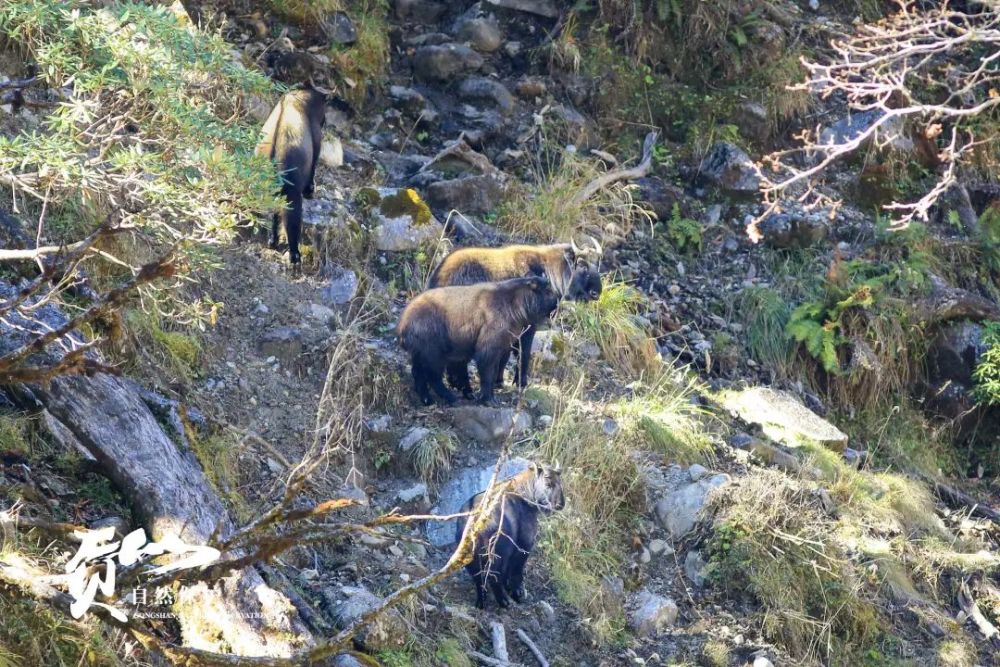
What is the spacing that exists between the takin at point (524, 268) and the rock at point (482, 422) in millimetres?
708

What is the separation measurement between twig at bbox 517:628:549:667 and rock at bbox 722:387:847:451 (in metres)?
3.20

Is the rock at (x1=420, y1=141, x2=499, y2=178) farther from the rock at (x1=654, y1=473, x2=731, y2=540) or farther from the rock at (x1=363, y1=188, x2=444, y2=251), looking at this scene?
the rock at (x1=654, y1=473, x2=731, y2=540)

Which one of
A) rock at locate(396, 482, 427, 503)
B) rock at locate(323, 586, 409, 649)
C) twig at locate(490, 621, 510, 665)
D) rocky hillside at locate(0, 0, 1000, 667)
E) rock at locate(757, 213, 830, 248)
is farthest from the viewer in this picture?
rock at locate(757, 213, 830, 248)

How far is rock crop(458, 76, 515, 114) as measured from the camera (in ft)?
34.3

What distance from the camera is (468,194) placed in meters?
9.41

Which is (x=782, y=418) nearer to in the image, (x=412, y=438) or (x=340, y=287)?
(x=412, y=438)

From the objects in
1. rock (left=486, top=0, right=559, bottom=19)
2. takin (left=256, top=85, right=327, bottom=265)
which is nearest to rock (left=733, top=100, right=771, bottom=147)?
rock (left=486, top=0, right=559, bottom=19)

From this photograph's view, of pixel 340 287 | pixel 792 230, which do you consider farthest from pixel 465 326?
pixel 792 230

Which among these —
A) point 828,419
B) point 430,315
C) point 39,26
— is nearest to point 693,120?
point 828,419

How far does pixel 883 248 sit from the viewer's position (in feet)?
34.3

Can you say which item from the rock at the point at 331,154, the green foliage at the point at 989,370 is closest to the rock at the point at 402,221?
the rock at the point at 331,154

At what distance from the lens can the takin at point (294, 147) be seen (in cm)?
779

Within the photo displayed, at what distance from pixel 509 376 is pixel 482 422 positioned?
0.85 m

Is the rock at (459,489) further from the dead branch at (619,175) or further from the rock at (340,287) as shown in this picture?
the dead branch at (619,175)
